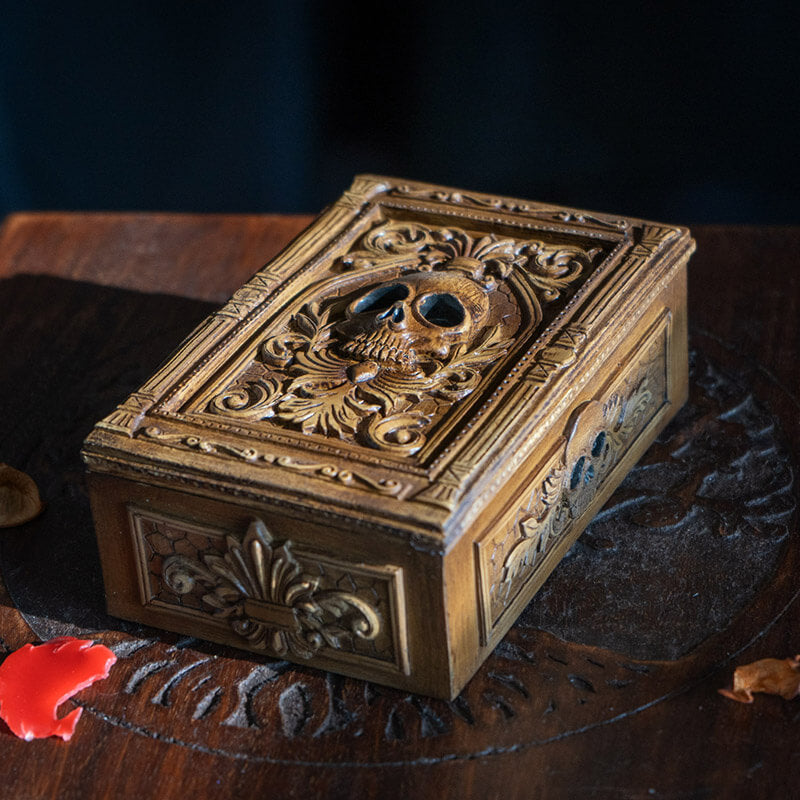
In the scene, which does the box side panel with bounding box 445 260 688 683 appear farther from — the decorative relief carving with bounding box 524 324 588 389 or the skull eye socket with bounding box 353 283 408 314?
the skull eye socket with bounding box 353 283 408 314

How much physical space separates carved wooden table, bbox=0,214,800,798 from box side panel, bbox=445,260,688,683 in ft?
0.12

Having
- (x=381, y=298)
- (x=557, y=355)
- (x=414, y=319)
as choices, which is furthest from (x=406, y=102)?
(x=557, y=355)

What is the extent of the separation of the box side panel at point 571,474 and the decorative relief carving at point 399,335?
0.39 ft

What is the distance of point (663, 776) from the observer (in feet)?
5.96

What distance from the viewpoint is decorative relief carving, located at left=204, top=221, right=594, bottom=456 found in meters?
1.96

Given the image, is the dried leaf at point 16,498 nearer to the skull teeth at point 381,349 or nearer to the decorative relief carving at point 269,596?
the decorative relief carving at point 269,596

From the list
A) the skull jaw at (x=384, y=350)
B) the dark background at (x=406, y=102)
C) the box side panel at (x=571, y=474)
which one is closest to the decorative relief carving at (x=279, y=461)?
the box side panel at (x=571, y=474)

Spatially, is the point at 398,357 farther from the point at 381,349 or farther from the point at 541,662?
the point at 541,662

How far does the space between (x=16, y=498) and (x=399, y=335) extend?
0.58 m

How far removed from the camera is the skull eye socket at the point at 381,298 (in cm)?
216

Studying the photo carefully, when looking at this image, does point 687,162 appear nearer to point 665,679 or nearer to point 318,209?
point 318,209

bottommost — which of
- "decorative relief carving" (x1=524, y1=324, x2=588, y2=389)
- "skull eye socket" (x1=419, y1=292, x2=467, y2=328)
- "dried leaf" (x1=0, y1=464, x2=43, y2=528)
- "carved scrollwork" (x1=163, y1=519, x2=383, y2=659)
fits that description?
"dried leaf" (x1=0, y1=464, x2=43, y2=528)

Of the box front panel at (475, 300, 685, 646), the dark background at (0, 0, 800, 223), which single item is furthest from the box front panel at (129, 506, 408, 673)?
the dark background at (0, 0, 800, 223)

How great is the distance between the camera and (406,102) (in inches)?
118
